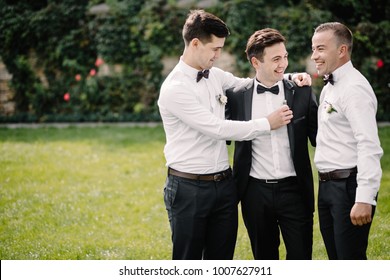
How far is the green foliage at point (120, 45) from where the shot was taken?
11.8 meters

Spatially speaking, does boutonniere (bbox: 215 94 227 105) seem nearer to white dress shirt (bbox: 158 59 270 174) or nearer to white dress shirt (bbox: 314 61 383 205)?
white dress shirt (bbox: 158 59 270 174)

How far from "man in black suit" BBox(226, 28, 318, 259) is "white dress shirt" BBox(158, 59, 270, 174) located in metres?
0.22

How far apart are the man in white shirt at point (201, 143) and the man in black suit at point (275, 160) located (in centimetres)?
17

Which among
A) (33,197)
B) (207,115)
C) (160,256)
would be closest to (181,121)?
(207,115)

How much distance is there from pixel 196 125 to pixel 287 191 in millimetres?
849

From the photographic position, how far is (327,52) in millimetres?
3814

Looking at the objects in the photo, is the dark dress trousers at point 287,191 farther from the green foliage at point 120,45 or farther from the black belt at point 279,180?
the green foliage at point 120,45

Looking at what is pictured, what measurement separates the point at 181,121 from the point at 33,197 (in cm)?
428

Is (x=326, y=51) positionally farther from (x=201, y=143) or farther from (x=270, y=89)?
(x=201, y=143)

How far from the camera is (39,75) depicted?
46.7 feet

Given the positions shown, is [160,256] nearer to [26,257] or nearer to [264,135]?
[26,257]

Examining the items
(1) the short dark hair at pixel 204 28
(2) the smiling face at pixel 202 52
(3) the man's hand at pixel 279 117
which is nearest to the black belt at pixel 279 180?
(3) the man's hand at pixel 279 117

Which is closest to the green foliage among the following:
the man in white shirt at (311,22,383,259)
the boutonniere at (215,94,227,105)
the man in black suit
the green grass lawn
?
the green grass lawn

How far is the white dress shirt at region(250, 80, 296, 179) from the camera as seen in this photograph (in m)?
4.00
